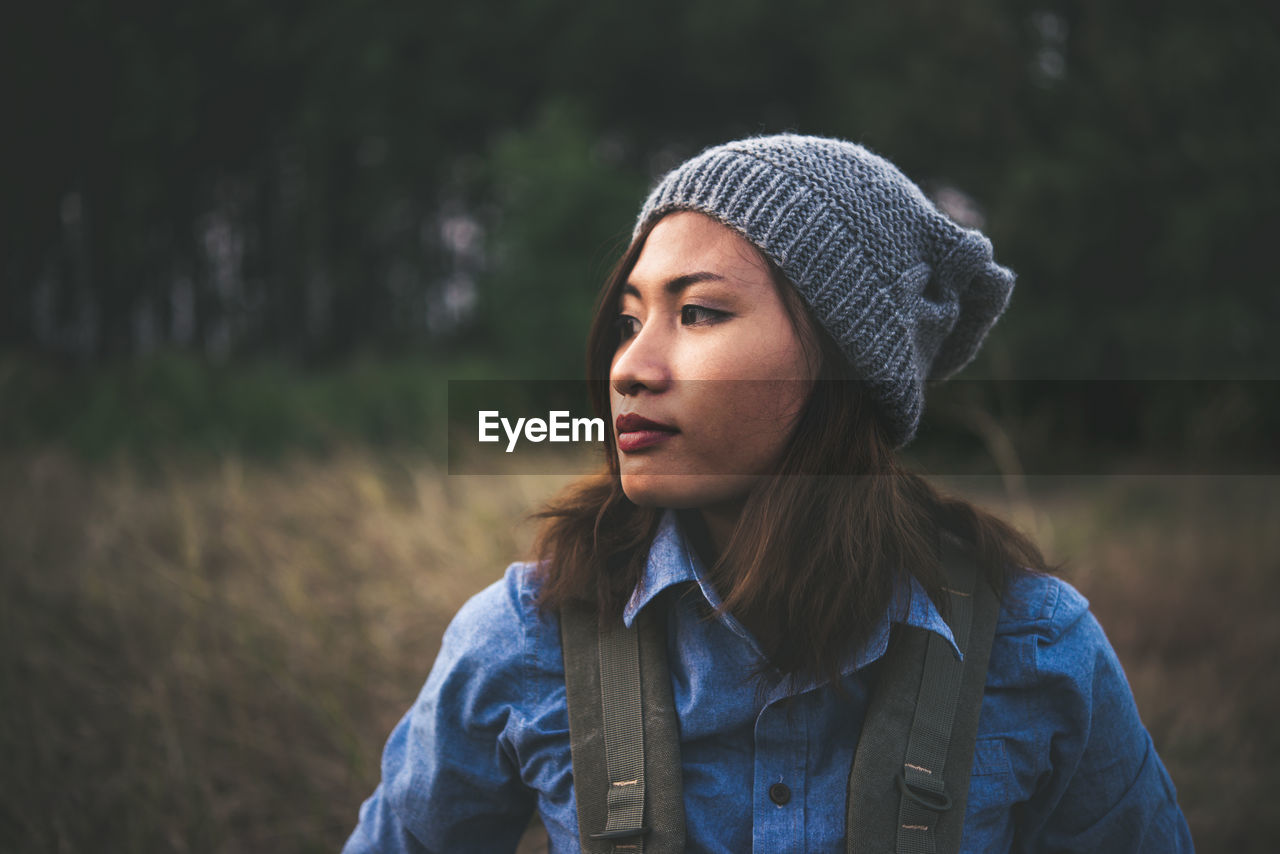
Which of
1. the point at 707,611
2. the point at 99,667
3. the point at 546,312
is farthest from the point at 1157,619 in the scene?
the point at 546,312

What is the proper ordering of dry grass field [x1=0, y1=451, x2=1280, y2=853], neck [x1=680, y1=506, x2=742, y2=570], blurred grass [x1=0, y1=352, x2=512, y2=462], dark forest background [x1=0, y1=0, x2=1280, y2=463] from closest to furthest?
neck [x1=680, y1=506, x2=742, y2=570], dry grass field [x1=0, y1=451, x2=1280, y2=853], blurred grass [x1=0, y1=352, x2=512, y2=462], dark forest background [x1=0, y1=0, x2=1280, y2=463]

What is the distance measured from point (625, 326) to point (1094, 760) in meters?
1.10

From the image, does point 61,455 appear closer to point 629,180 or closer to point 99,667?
point 99,667

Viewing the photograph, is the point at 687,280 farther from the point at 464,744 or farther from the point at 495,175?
the point at 495,175

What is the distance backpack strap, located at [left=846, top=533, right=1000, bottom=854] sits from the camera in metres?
1.20

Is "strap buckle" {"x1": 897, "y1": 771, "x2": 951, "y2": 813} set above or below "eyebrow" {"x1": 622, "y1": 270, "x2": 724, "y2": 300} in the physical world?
below

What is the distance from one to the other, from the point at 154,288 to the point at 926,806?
20139mm

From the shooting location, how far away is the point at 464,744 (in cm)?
139

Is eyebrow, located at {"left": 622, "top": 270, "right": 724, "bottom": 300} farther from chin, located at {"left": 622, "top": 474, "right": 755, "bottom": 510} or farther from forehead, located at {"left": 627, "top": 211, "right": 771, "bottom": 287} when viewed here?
chin, located at {"left": 622, "top": 474, "right": 755, "bottom": 510}

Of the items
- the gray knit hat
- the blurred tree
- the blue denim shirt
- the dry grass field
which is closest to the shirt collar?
the blue denim shirt

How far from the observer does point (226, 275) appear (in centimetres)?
2216

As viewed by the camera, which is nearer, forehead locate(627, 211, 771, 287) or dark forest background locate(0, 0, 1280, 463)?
forehead locate(627, 211, 771, 287)

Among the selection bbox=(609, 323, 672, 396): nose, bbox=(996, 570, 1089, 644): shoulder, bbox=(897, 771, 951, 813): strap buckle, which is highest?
bbox=(609, 323, 672, 396): nose

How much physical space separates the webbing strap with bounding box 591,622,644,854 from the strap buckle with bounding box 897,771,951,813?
0.39m
